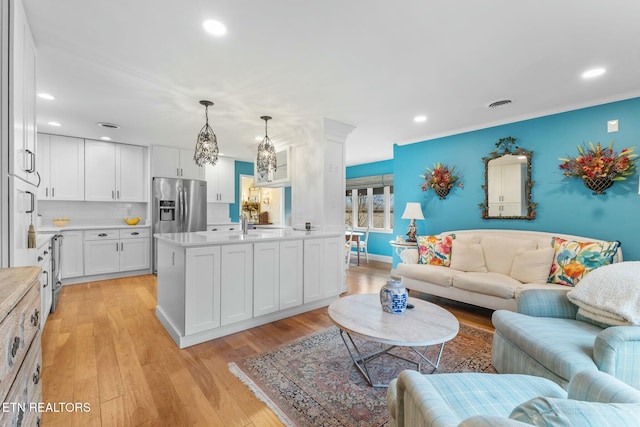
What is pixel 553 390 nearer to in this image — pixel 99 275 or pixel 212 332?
pixel 212 332

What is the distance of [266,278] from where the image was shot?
9.77ft

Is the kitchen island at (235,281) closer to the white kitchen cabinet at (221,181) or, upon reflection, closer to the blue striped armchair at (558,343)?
the blue striped armchair at (558,343)

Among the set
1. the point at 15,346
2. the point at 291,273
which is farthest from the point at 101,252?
the point at 15,346

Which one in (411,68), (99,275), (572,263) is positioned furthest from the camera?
(99,275)

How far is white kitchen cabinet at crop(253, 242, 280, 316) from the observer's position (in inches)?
114

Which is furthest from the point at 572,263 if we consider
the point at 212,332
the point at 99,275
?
the point at 99,275

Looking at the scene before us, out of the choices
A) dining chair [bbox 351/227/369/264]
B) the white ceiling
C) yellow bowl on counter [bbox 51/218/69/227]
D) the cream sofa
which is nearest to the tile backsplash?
yellow bowl on counter [bbox 51/218/69/227]

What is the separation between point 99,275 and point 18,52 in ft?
13.6

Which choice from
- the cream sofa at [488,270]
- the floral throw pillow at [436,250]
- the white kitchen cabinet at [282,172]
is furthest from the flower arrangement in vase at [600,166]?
the white kitchen cabinet at [282,172]

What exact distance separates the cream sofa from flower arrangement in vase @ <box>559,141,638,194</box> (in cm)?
65

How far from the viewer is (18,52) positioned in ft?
5.40

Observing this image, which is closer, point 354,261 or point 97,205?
point 97,205

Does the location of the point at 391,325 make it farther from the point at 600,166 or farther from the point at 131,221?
the point at 131,221

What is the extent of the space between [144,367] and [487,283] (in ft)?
10.8
